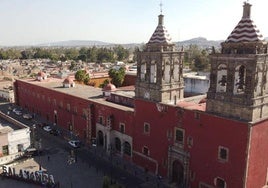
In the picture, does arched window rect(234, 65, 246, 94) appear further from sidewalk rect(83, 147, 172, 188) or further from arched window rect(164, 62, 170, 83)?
sidewalk rect(83, 147, 172, 188)

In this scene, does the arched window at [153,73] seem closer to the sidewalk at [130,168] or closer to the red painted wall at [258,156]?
the sidewalk at [130,168]

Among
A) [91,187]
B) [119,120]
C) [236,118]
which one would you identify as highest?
[236,118]

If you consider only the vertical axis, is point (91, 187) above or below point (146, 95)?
below

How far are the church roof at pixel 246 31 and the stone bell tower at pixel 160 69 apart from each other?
7729 millimetres

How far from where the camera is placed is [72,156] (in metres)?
37.0

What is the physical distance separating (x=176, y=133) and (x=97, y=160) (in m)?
11.8

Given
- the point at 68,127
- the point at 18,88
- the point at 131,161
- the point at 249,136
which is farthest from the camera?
the point at 18,88

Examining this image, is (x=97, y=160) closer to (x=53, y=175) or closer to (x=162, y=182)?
(x=53, y=175)

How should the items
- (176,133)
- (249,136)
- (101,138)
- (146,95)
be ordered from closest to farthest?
(249,136)
(176,133)
(146,95)
(101,138)

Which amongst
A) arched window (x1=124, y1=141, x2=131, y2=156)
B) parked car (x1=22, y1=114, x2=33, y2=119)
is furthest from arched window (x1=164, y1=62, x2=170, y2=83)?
parked car (x1=22, y1=114, x2=33, y2=119)

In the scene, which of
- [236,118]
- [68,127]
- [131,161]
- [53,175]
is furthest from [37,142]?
[236,118]

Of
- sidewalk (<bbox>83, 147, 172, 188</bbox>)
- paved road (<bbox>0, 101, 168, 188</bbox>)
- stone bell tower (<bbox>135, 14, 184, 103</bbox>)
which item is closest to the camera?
sidewalk (<bbox>83, 147, 172, 188</bbox>)

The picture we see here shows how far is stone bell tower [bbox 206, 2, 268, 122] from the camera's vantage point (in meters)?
23.3

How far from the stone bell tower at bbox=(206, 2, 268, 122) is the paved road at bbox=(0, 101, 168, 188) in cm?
1112
